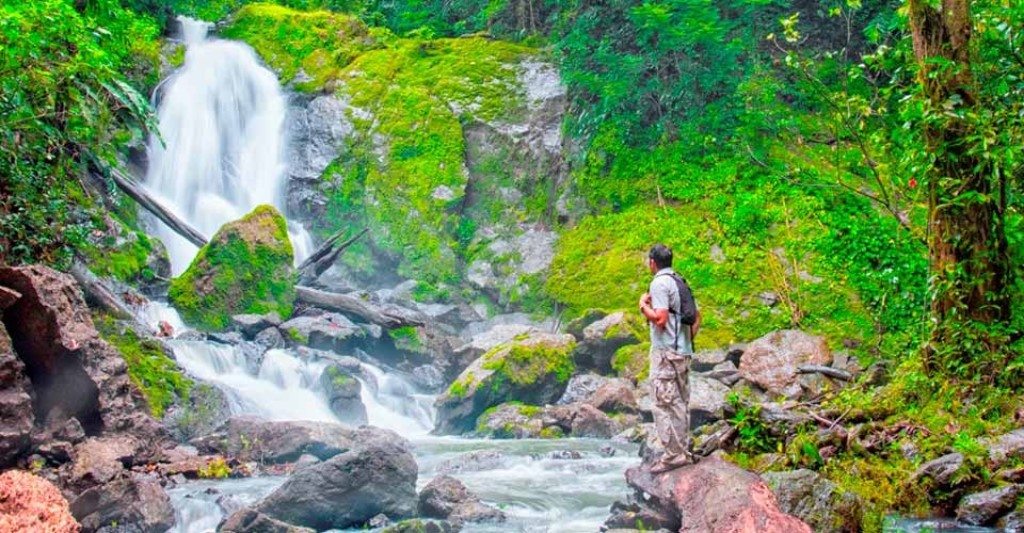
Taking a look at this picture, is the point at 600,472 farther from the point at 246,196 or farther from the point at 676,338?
the point at 246,196

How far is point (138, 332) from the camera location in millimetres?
12133

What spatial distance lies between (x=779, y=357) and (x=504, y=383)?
13.7ft

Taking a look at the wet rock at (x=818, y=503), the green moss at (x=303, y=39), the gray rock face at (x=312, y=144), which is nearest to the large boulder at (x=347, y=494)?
the wet rock at (x=818, y=503)

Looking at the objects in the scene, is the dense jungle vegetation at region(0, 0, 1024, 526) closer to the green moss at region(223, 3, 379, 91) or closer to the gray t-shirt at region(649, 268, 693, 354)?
the green moss at region(223, 3, 379, 91)

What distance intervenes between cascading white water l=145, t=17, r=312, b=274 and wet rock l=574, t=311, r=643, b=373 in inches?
322

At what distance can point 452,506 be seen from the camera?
7.84 metres

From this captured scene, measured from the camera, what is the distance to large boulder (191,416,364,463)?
10055 millimetres

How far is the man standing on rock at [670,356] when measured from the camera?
6.58 m

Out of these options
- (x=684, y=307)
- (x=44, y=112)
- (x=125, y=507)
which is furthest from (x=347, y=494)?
(x=44, y=112)

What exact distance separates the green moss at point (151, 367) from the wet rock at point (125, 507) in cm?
351

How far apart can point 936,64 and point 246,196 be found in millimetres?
16738

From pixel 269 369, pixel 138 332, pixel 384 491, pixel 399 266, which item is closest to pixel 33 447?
pixel 384 491

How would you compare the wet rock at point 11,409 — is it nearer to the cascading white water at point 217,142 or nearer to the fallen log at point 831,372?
the fallen log at point 831,372

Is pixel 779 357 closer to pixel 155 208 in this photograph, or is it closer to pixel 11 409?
pixel 11 409
